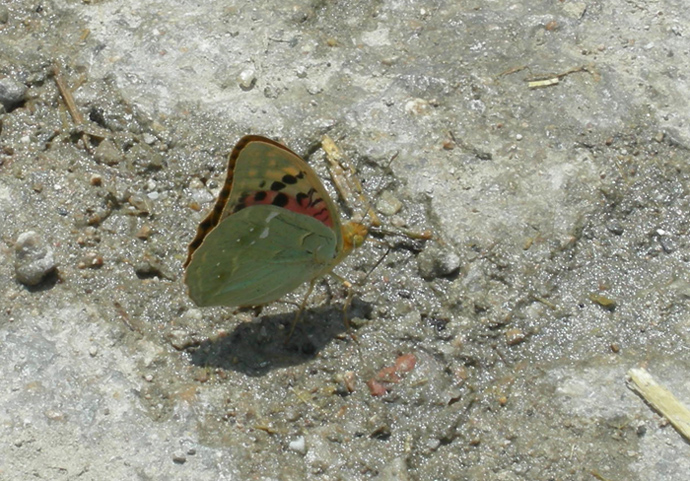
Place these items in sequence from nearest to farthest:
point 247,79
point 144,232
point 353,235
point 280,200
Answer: point 280,200, point 353,235, point 144,232, point 247,79

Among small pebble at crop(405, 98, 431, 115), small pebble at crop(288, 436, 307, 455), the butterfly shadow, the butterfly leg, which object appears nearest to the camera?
small pebble at crop(288, 436, 307, 455)

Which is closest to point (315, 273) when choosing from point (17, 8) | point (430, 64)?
point (430, 64)

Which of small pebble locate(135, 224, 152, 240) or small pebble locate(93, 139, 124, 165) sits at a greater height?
small pebble locate(93, 139, 124, 165)

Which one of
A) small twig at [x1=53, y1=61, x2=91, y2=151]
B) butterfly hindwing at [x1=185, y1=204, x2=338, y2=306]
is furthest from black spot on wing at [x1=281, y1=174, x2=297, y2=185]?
small twig at [x1=53, y1=61, x2=91, y2=151]

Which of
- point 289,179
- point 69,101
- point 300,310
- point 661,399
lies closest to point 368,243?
point 300,310

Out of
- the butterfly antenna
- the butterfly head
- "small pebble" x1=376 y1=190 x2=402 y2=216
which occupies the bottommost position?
"small pebble" x1=376 y1=190 x2=402 y2=216

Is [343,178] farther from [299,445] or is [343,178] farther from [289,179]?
[299,445]

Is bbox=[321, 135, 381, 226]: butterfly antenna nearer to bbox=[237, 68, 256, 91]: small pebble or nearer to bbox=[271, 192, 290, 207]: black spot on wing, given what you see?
bbox=[237, 68, 256, 91]: small pebble
